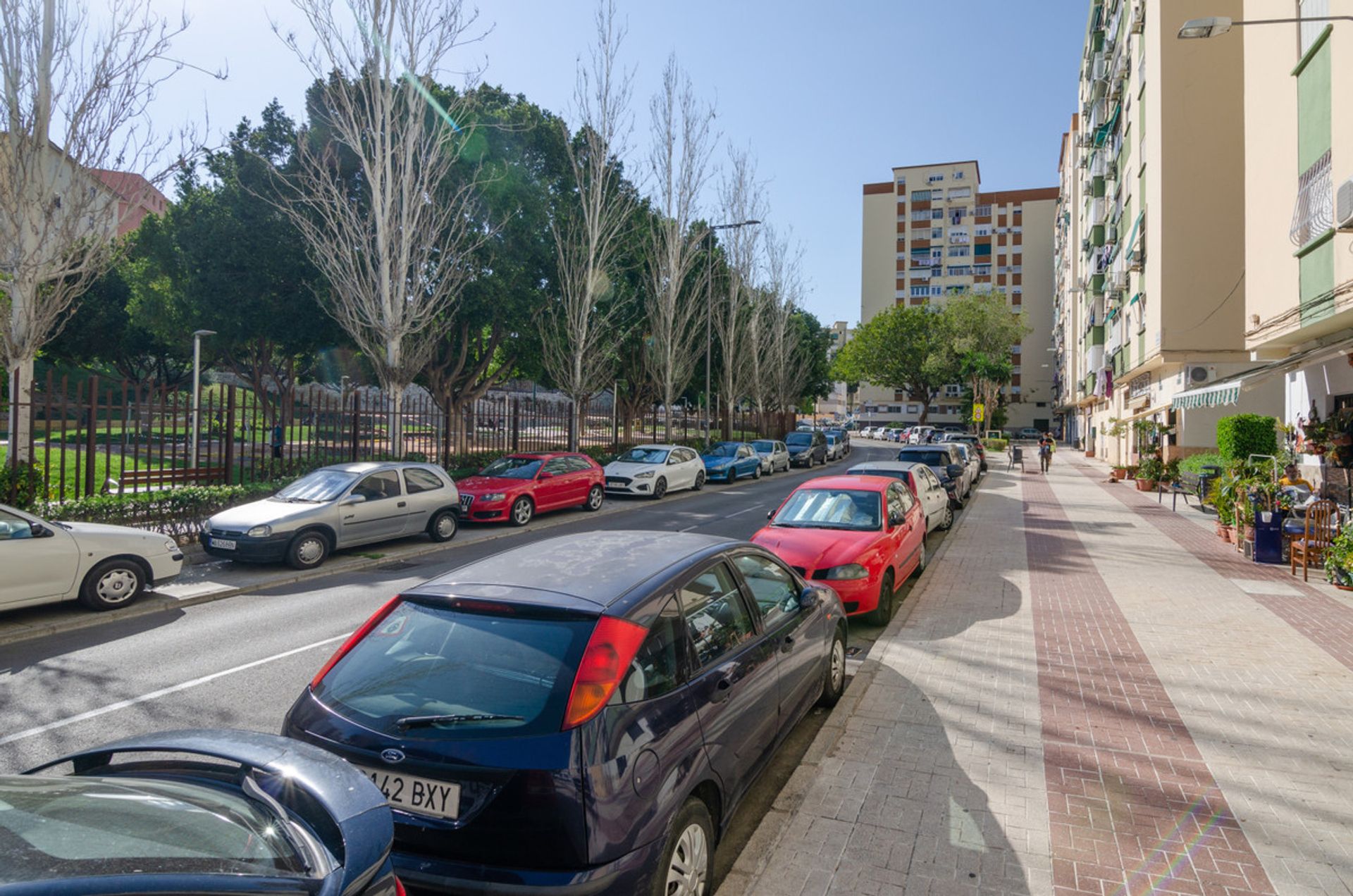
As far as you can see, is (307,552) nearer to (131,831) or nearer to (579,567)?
(579,567)

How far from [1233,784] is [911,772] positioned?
184 cm

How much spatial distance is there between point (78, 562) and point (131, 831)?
817 centimetres

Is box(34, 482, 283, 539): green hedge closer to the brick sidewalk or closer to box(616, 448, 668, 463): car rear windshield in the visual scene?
the brick sidewalk

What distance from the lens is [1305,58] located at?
11977mm

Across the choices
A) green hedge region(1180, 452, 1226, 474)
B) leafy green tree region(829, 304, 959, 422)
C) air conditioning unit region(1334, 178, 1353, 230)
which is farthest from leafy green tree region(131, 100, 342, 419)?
leafy green tree region(829, 304, 959, 422)

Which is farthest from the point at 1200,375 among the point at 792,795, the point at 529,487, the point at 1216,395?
the point at 792,795

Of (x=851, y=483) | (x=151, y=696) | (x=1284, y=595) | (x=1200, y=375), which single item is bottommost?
(x=151, y=696)

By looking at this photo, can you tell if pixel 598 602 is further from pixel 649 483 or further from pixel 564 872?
pixel 649 483

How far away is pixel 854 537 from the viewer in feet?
27.5

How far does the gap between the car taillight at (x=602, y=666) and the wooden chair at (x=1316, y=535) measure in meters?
11.3

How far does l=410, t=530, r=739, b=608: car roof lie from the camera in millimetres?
3318

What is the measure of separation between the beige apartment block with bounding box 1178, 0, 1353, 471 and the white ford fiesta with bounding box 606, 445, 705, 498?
12.5m

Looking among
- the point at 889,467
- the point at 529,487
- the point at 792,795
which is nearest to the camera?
the point at 792,795

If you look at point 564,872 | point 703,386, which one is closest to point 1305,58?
point 564,872
